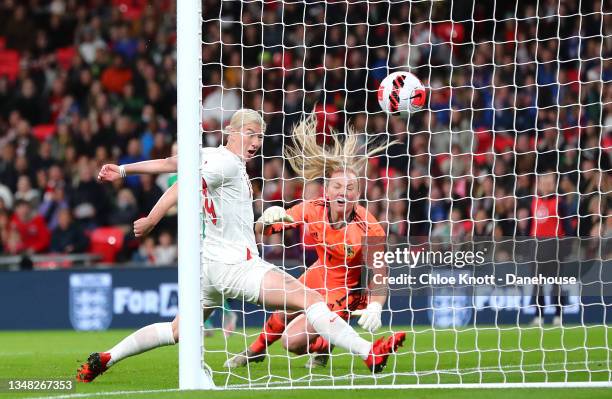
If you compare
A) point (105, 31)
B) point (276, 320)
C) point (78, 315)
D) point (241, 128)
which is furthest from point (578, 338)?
point (105, 31)

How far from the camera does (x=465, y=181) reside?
1373 centimetres

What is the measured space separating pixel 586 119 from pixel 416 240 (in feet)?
9.19

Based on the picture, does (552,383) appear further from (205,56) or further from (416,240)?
(205,56)

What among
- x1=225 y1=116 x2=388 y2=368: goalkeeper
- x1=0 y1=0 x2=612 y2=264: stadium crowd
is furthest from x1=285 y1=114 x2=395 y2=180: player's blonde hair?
x1=0 y1=0 x2=612 y2=264: stadium crowd

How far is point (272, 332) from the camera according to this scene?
880 cm

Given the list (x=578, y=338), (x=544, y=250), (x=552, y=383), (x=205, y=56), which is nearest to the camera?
(x=552, y=383)

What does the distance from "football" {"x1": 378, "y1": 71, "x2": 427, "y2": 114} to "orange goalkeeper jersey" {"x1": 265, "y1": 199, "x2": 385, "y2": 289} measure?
3.08 ft

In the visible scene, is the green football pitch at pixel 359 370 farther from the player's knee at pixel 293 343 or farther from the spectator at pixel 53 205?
the spectator at pixel 53 205

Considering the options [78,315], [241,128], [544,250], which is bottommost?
[78,315]

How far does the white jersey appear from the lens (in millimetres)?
7523

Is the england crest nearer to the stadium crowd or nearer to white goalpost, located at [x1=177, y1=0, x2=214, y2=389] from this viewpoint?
the stadium crowd

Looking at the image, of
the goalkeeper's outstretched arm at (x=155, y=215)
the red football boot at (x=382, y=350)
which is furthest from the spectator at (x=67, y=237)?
the red football boot at (x=382, y=350)

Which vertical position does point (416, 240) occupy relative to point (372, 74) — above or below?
below

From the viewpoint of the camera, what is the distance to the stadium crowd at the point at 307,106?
1227 cm
